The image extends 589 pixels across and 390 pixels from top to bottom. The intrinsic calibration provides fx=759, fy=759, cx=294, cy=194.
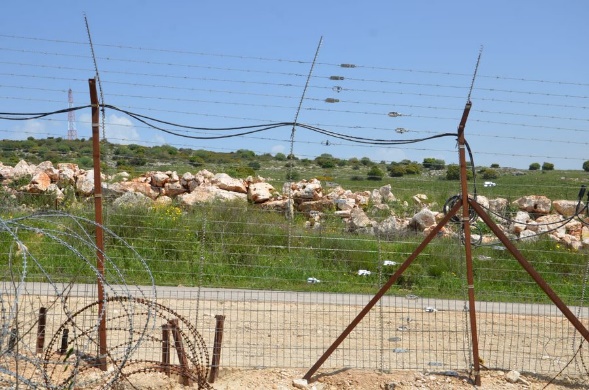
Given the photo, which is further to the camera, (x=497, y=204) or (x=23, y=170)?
(x=23, y=170)

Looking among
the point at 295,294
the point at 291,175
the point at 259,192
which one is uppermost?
the point at 291,175

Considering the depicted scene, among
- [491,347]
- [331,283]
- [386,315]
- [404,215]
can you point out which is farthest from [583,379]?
[404,215]

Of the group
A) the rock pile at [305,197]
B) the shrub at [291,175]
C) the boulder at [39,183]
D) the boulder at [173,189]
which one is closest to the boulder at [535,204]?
the rock pile at [305,197]

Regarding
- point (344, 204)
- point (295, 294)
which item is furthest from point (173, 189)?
point (295, 294)

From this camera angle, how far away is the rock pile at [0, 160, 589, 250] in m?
16.8

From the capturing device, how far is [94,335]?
26.5ft

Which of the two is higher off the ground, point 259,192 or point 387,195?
point 259,192

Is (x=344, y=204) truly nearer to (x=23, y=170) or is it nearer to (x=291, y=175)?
(x=291, y=175)

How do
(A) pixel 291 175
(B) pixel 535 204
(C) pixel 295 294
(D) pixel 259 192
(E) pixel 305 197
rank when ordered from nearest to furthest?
1. (C) pixel 295 294
2. (A) pixel 291 175
3. (D) pixel 259 192
4. (E) pixel 305 197
5. (B) pixel 535 204

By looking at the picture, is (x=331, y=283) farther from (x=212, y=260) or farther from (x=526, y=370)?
(x=526, y=370)

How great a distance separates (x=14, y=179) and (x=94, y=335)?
11921 mm

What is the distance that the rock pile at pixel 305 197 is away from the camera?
16.8 metres

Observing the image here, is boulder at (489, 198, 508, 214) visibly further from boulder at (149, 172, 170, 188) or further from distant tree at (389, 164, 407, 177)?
boulder at (149, 172, 170, 188)

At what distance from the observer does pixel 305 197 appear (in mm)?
19422
